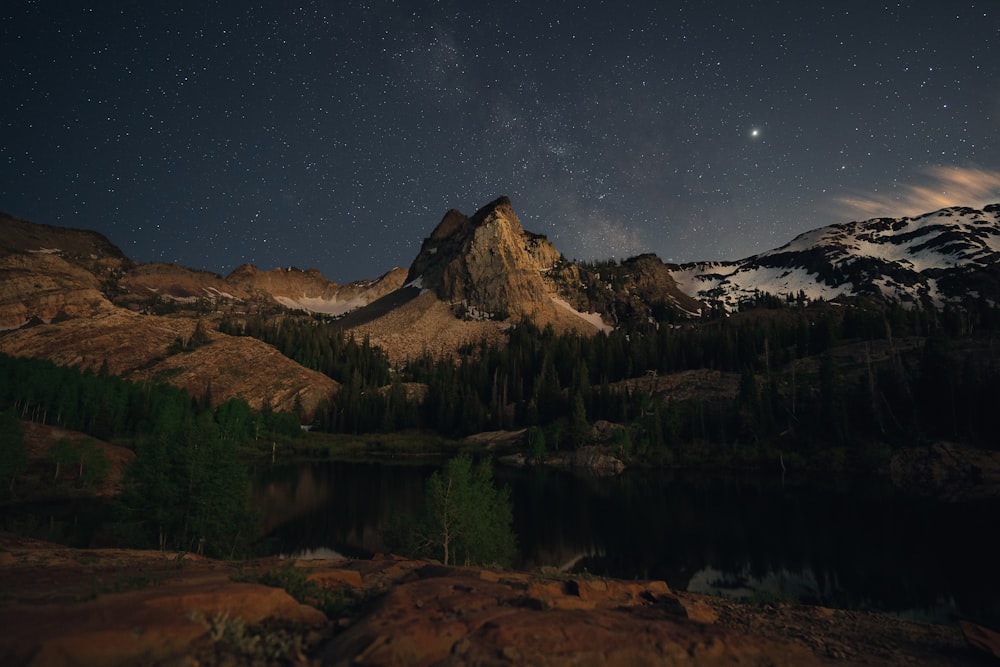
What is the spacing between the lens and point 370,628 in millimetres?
8055

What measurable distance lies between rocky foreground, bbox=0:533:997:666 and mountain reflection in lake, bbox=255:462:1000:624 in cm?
1204

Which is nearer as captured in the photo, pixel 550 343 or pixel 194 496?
pixel 194 496

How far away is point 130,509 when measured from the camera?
2992 centimetres

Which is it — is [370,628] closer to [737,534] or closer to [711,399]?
[737,534]

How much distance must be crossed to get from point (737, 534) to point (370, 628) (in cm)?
4497

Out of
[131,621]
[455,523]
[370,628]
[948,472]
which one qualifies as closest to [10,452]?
[455,523]

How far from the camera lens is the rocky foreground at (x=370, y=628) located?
6.71 m

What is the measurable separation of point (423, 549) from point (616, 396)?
99.4m

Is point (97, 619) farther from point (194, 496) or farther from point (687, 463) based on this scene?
point (687, 463)

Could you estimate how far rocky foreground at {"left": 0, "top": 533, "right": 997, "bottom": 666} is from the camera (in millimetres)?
6711

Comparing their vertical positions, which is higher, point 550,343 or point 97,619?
point 550,343

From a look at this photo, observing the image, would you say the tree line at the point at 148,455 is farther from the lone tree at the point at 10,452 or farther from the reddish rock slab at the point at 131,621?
the reddish rock slab at the point at 131,621

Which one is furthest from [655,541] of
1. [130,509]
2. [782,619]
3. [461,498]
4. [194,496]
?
[130,509]

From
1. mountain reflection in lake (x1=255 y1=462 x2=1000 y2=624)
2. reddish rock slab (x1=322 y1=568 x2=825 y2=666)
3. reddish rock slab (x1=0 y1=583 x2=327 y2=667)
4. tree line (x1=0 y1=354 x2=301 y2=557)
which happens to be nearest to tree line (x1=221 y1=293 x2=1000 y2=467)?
mountain reflection in lake (x1=255 y1=462 x2=1000 y2=624)
